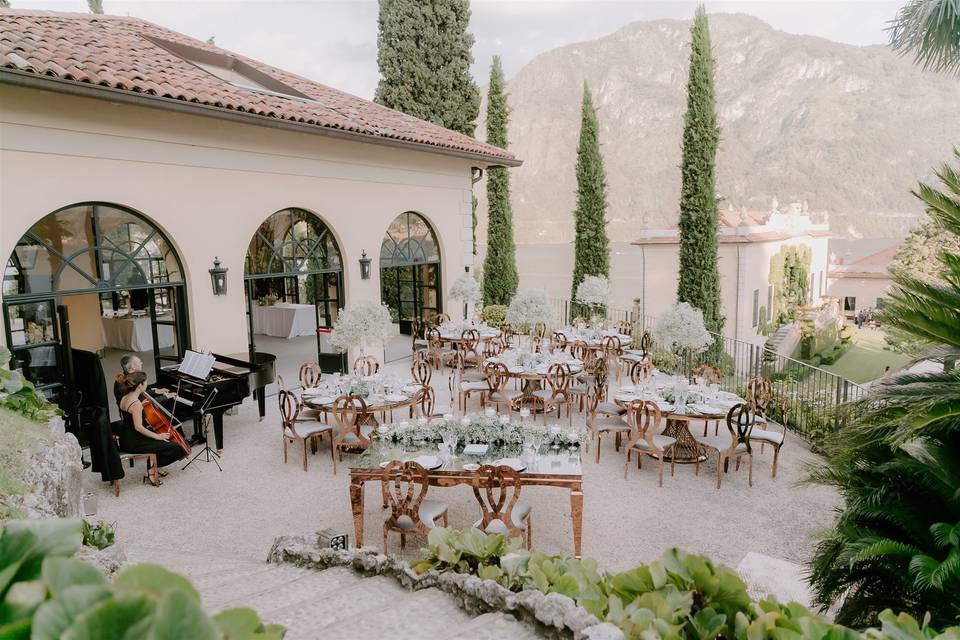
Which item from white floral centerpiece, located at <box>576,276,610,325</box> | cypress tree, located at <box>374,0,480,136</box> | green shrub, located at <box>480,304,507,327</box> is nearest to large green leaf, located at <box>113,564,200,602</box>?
white floral centerpiece, located at <box>576,276,610,325</box>

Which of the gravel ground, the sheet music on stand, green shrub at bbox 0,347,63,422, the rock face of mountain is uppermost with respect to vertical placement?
the rock face of mountain

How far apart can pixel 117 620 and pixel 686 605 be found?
1.77 meters

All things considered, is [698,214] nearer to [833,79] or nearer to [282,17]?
[282,17]

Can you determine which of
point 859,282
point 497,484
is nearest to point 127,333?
point 497,484

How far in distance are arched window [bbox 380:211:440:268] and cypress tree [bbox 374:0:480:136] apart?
6265mm

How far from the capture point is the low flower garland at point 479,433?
6.66 meters

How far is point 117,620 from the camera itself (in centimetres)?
86

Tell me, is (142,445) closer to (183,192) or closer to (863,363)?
(183,192)

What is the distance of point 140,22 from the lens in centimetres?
1330

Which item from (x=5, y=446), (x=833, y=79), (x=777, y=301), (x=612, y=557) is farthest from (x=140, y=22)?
(x=833, y=79)

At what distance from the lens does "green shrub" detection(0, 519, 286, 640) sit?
0.85 metres

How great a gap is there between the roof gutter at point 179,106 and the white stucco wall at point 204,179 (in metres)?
0.65

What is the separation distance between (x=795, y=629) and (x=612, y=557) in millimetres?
4400

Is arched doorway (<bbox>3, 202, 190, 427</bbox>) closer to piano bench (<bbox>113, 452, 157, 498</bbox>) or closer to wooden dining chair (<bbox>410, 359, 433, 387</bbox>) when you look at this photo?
piano bench (<bbox>113, 452, 157, 498</bbox>)
